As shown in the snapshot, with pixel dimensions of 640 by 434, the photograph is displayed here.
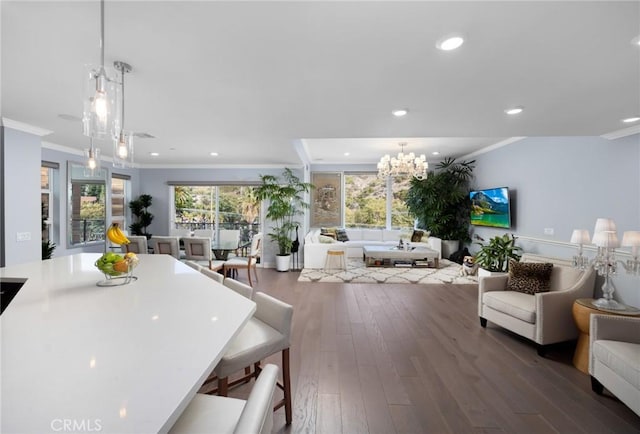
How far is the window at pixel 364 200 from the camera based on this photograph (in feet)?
27.9

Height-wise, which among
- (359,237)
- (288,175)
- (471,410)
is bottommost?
(471,410)

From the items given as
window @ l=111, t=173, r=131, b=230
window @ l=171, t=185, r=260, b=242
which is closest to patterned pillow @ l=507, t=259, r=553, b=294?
window @ l=171, t=185, r=260, b=242

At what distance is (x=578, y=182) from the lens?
388 cm

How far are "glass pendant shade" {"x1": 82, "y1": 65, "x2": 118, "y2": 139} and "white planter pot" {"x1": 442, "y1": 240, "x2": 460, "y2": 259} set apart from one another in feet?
23.4

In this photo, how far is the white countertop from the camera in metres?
0.69

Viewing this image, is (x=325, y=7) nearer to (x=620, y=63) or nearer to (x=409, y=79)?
(x=409, y=79)

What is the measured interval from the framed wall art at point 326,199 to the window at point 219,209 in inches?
82.0

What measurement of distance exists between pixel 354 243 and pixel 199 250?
4223mm

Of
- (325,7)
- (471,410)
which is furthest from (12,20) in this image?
(471,410)

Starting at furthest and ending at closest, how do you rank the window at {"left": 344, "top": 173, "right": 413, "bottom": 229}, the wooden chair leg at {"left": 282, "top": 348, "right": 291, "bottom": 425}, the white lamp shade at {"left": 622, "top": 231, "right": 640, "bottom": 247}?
the window at {"left": 344, "top": 173, "right": 413, "bottom": 229} → the white lamp shade at {"left": 622, "top": 231, "right": 640, "bottom": 247} → the wooden chair leg at {"left": 282, "top": 348, "right": 291, "bottom": 425}

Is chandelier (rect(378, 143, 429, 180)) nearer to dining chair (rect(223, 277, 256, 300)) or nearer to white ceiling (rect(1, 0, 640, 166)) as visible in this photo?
white ceiling (rect(1, 0, 640, 166))

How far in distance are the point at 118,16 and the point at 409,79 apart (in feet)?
6.08

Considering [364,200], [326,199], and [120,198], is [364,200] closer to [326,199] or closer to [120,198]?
[326,199]

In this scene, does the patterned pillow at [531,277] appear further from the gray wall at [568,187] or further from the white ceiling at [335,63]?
the white ceiling at [335,63]
